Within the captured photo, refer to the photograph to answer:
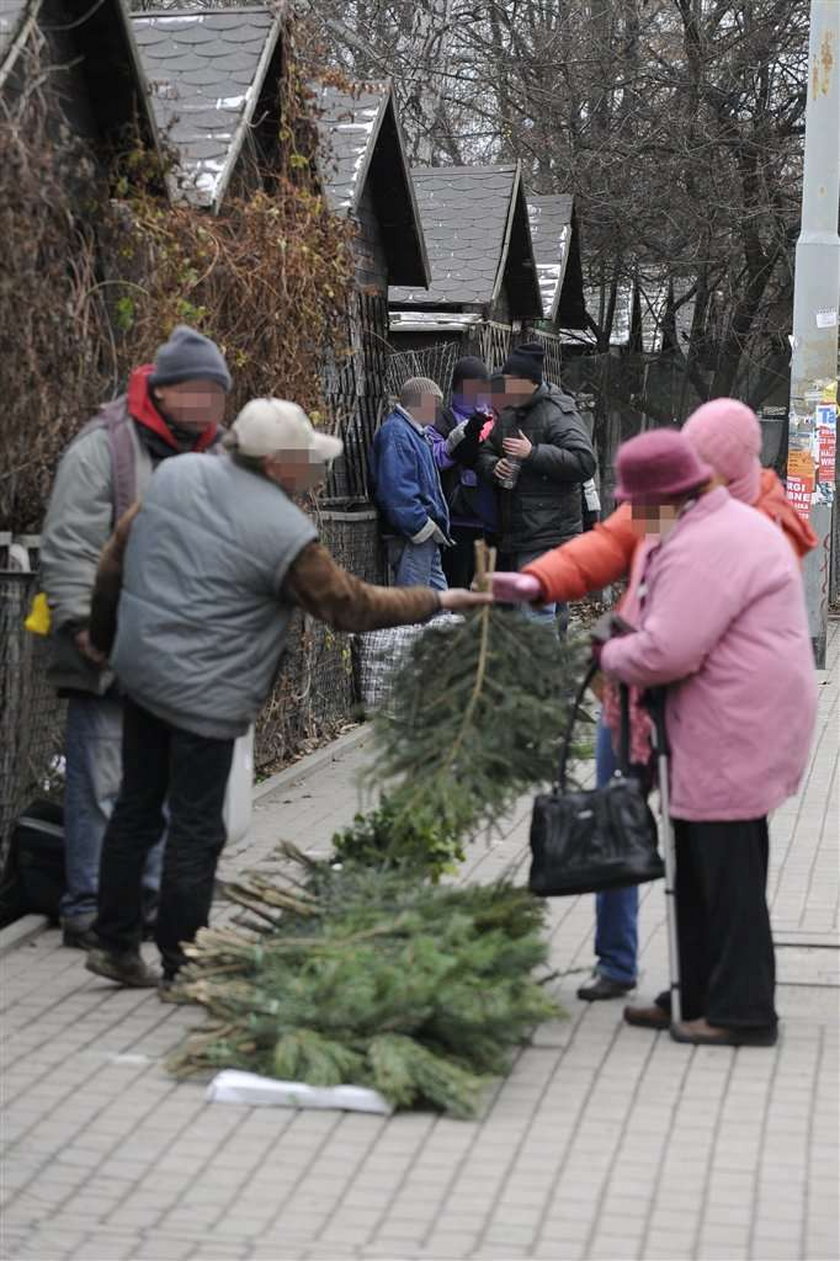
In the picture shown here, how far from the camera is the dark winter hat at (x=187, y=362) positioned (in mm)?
6219

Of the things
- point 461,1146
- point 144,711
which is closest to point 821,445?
point 144,711

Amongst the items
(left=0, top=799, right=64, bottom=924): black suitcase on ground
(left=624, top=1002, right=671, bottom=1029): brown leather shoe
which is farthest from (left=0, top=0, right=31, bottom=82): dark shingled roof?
(left=624, top=1002, right=671, bottom=1029): brown leather shoe

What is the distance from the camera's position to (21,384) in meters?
7.14

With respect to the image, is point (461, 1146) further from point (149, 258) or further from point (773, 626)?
point (149, 258)

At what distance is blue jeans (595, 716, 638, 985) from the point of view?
20.0 ft

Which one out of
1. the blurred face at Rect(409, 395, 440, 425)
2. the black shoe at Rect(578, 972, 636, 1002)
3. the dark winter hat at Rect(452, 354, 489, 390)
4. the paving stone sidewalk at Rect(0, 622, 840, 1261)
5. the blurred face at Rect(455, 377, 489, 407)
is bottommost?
the black shoe at Rect(578, 972, 636, 1002)

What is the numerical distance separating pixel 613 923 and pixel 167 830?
1.39 metres

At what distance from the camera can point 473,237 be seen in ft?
55.4

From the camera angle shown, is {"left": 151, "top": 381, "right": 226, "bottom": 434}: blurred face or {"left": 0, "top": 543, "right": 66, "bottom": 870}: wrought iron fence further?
{"left": 0, "top": 543, "right": 66, "bottom": 870}: wrought iron fence

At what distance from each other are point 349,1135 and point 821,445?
1046cm

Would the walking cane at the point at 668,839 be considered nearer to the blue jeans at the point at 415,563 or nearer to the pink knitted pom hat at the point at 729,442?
the pink knitted pom hat at the point at 729,442

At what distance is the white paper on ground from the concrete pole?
1010 cm

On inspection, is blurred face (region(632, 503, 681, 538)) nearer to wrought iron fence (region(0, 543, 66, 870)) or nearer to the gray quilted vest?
the gray quilted vest

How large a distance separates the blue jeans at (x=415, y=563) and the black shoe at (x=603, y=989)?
5.98 m
